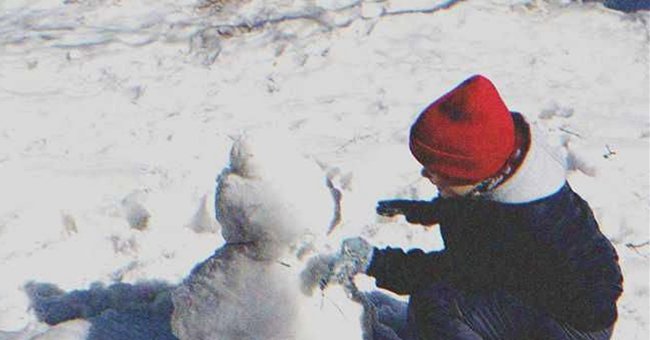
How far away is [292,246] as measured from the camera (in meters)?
2.42

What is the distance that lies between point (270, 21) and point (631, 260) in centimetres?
259

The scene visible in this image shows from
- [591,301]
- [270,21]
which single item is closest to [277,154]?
[591,301]

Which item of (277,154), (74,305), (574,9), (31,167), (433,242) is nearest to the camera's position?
(277,154)

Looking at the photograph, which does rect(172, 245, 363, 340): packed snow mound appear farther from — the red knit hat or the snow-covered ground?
the snow-covered ground

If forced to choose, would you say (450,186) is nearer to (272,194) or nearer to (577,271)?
(577,271)

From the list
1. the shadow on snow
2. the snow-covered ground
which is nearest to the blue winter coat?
the snow-covered ground

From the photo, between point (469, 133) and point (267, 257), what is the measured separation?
572 mm

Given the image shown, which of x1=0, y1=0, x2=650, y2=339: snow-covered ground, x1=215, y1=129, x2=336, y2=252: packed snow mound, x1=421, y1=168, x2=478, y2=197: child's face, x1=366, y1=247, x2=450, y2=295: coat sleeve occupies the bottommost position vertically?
x1=0, y1=0, x2=650, y2=339: snow-covered ground

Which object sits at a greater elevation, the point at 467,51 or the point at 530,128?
the point at 530,128

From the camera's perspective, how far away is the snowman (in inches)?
92.9

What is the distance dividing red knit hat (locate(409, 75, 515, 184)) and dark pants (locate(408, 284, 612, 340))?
349 millimetres

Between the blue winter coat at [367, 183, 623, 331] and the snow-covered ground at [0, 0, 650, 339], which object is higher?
the blue winter coat at [367, 183, 623, 331]

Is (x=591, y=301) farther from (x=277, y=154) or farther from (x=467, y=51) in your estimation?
(x=467, y=51)

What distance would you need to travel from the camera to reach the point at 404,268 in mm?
2842
